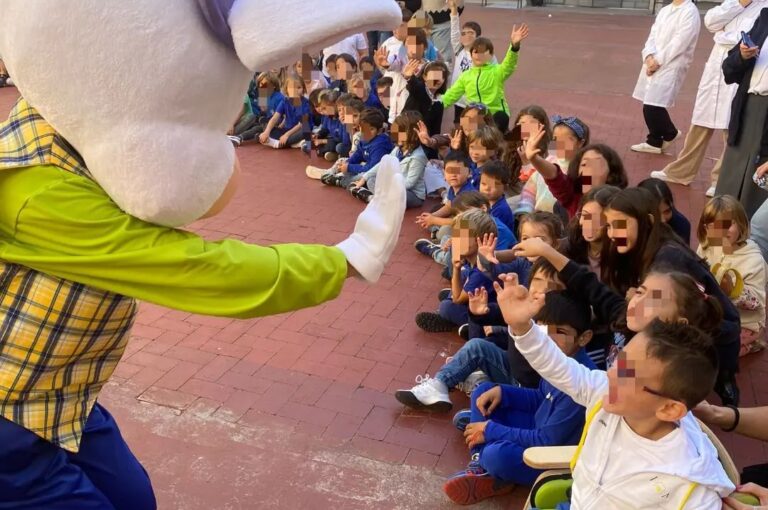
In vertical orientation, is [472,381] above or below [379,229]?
below

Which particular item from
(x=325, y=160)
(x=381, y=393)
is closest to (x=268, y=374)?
(x=381, y=393)

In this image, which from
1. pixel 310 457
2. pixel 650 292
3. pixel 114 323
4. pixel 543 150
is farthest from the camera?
pixel 543 150

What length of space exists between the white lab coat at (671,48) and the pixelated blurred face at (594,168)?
11.8 ft

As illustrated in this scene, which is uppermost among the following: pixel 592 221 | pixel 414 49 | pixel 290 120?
pixel 592 221

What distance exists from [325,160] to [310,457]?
17.6ft

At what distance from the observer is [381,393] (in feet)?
13.5

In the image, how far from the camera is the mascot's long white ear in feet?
5.39

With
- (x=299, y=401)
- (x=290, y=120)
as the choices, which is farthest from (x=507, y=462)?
(x=290, y=120)

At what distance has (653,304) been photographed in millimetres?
2910

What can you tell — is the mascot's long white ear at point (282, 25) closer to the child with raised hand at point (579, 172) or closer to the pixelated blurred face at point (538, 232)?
the pixelated blurred face at point (538, 232)

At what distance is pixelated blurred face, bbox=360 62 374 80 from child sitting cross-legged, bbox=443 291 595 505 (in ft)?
19.8

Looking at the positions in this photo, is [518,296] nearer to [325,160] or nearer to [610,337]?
[610,337]

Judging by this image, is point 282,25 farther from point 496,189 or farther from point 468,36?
point 468,36

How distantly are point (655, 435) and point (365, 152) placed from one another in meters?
5.77
